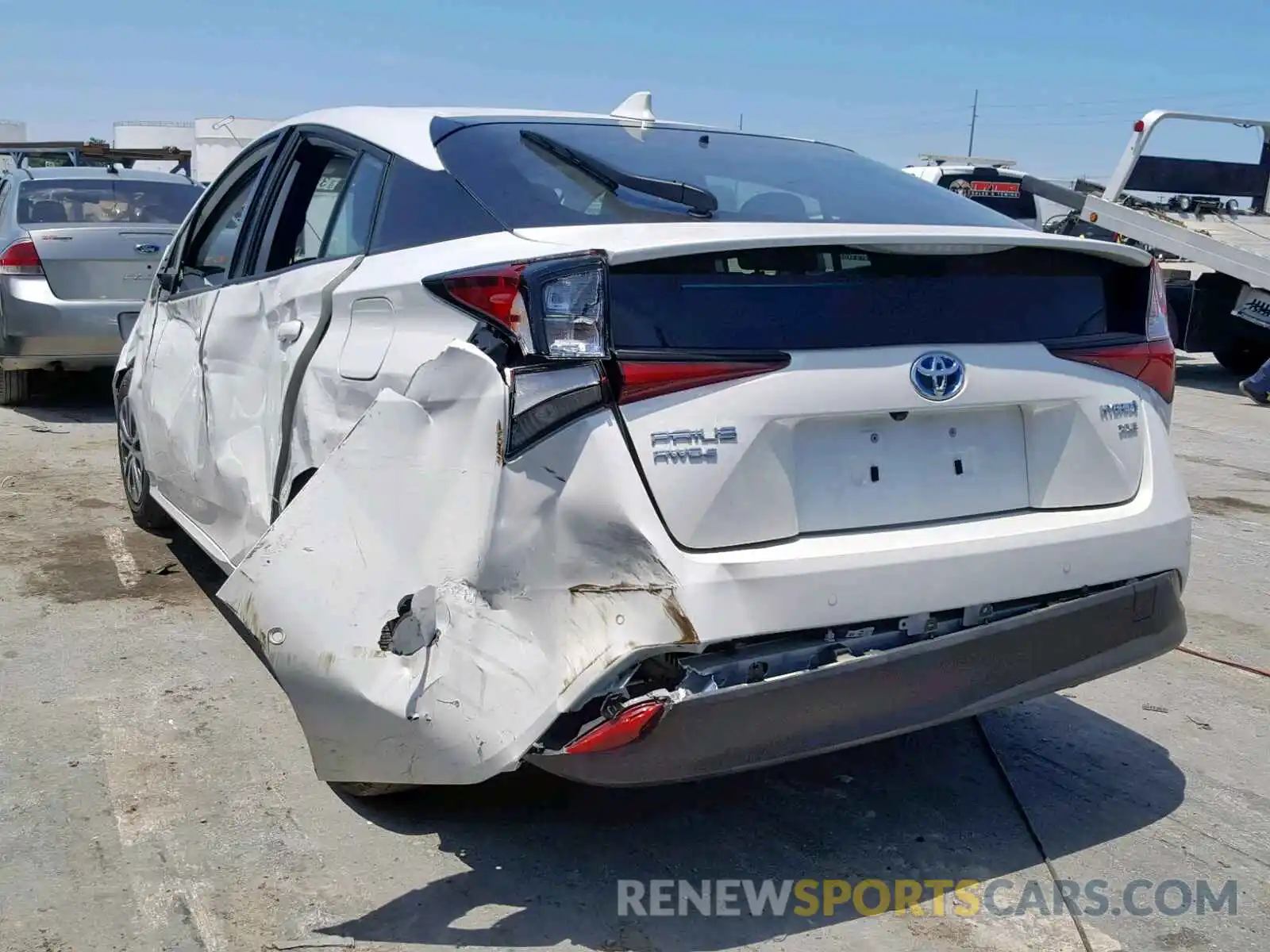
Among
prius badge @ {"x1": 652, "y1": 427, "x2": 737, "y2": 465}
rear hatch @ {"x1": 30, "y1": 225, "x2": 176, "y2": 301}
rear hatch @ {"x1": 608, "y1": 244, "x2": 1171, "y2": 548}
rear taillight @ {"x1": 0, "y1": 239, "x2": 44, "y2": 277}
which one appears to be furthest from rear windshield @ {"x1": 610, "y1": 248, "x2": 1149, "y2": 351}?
Answer: rear taillight @ {"x1": 0, "y1": 239, "x2": 44, "y2": 277}

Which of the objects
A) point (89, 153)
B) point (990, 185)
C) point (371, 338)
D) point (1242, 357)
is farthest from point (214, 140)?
point (371, 338)

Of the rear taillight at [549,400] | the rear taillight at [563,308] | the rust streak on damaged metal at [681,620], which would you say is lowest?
the rust streak on damaged metal at [681,620]

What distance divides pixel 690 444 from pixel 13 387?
8180mm

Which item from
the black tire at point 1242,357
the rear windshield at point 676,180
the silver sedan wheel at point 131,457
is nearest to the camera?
the rear windshield at point 676,180

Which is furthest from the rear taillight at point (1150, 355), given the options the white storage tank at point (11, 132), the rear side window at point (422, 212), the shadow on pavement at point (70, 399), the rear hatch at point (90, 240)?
the white storage tank at point (11, 132)

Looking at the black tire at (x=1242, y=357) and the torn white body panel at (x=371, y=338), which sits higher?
the torn white body panel at (x=371, y=338)

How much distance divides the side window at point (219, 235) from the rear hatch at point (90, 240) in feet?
11.9

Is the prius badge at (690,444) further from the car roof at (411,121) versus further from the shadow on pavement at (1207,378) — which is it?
the shadow on pavement at (1207,378)

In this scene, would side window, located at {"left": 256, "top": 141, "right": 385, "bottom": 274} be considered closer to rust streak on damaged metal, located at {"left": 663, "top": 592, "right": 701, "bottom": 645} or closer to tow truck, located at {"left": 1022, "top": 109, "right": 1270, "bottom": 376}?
rust streak on damaged metal, located at {"left": 663, "top": 592, "right": 701, "bottom": 645}

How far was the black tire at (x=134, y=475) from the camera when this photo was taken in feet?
17.9

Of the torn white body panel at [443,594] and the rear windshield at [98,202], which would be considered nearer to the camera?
the torn white body panel at [443,594]

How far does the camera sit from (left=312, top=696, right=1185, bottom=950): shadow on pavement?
9.01 feet

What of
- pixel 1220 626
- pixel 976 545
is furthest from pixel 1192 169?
pixel 976 545

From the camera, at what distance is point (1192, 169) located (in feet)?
43.1
